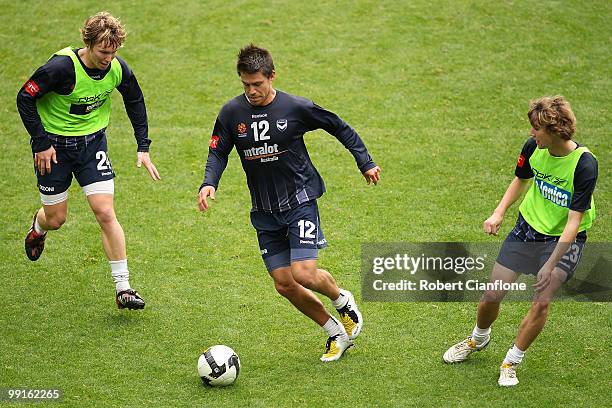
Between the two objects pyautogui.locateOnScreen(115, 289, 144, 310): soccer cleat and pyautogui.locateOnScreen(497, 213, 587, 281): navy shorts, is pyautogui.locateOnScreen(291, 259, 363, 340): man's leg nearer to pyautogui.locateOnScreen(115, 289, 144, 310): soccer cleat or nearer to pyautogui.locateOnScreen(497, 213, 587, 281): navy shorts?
pyautogui.locateOnScreen(497, 213, 587, 281): navy shorts

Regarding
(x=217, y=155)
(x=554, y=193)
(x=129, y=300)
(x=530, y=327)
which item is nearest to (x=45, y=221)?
(x=129, y=300)

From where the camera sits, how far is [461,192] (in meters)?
9.71

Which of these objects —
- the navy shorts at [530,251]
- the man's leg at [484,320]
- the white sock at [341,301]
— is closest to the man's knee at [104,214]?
the white sock at [341,301]

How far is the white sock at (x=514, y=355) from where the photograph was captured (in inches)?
254

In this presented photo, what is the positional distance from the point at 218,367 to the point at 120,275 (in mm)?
1515

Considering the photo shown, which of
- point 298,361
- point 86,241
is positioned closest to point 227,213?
point 86,241

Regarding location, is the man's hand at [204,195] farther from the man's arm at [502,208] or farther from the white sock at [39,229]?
the white sock at [39,229]

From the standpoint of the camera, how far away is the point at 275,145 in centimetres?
657

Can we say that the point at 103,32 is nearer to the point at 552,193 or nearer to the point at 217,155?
the point at 217,155

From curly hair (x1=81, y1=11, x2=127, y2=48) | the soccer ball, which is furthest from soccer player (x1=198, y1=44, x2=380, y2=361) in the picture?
curly hair (x1=81, y1=11, x2=127, y2=48)

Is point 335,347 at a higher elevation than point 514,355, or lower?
lower

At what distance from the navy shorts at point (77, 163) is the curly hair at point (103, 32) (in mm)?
870

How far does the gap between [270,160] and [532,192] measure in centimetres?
192

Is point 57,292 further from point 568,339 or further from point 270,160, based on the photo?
point 568,339
